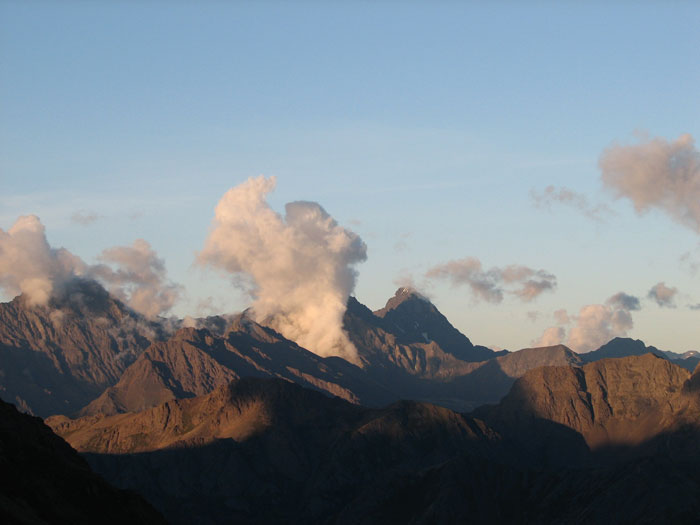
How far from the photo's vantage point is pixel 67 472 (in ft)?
607

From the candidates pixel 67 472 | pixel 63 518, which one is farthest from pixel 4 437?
→ pixel 63 518

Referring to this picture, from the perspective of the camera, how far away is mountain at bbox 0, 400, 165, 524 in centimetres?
16900

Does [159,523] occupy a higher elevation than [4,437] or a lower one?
lower

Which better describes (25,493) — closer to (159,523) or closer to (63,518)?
(63,518)

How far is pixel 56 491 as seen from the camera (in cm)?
17700

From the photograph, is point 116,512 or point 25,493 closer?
point 25,493

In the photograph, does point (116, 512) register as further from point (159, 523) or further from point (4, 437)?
point (4, 437)

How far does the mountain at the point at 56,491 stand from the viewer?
169000 mm

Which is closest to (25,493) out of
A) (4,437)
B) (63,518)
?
(63,518)

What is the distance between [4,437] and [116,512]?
22.2 meters

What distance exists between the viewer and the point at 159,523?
189m

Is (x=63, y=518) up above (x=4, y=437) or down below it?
below

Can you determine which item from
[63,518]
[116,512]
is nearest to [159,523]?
[116,512]

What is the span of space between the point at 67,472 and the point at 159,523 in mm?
16853
